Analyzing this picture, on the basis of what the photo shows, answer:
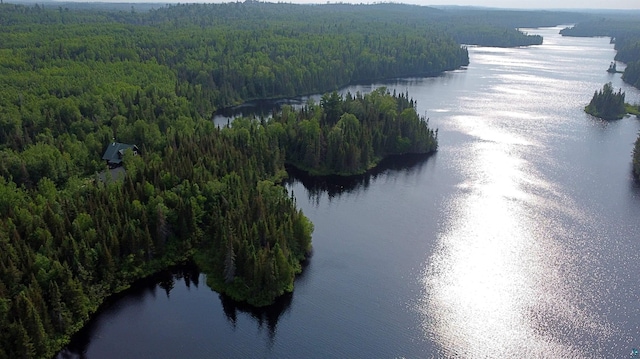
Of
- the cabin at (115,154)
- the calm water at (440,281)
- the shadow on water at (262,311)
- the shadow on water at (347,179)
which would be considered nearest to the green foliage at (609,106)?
the calm water at (440,281)

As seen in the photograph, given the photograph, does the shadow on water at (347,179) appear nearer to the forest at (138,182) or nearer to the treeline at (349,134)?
the treeline at (349,134)

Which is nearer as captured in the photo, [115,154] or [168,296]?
[168,296]

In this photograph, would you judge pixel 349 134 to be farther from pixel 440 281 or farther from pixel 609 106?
pixel 609 106

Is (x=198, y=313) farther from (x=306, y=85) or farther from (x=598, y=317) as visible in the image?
(x=306, y=85)

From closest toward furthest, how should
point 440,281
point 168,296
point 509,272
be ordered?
point 168,296 → point 440,281 → point 509,272

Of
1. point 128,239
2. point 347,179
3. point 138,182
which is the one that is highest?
point 138,182

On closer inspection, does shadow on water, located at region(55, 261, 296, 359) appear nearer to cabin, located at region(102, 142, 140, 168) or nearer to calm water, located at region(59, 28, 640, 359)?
calm water, located at region(59, 28, 640, 359)

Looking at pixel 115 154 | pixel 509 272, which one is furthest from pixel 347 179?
pixel 115 154

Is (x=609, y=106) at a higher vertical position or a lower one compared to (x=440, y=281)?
higher
